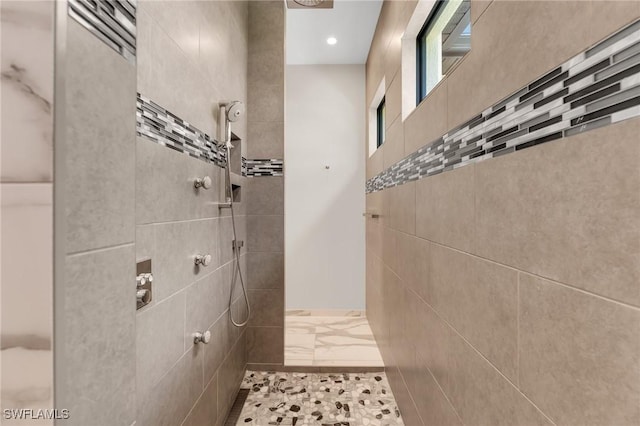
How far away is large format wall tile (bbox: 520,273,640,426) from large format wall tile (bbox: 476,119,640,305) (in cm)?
3

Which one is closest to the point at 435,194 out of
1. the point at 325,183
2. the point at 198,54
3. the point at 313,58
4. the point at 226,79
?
the point at 198,54

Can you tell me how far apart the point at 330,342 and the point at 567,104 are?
2.69 metres

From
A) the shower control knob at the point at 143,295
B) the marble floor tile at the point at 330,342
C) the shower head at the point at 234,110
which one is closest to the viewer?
the shower control knob at the point at 143,295

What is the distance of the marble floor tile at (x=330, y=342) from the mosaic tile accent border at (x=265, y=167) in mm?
1479

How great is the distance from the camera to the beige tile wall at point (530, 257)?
0.49m

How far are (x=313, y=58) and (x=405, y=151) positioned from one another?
2336 millimetres

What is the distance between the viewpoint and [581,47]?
1.84 feet

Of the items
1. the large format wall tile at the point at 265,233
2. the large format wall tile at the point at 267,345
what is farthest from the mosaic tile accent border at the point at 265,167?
the large format wall tile at the point at 267,345

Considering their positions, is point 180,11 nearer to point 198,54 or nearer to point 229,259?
point 198,54

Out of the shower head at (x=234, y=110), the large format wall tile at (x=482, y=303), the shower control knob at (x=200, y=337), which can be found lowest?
the shower control knob at (x=200, y=337)

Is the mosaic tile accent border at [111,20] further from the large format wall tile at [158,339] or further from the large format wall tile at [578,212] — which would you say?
the large format wall tile at [578,212]

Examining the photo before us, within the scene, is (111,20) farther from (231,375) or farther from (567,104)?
(231,375)

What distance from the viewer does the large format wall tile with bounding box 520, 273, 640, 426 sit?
472 millimetres

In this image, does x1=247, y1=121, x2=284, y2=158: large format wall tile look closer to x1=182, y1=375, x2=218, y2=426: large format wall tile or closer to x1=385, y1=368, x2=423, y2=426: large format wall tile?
x1=182, y1=375, x2=218, y2=426: large format wall tile
